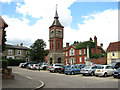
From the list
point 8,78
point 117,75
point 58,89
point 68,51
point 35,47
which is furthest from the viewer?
point 68,51

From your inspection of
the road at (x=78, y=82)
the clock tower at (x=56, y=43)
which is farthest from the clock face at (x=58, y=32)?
the road at (x=78, y=82)

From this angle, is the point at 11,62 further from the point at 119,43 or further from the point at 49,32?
the point at 119,43

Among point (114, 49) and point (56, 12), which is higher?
point (56, 12)

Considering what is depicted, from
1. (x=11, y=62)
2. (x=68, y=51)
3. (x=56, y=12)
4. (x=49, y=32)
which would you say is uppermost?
(x=56, y=12)

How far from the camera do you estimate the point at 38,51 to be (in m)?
43.1

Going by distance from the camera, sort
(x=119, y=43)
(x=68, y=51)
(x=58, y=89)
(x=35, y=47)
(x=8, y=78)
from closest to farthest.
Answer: (x=58, y=89) → (x=8, y=78) → (x=119, y=43) → (x=35, y=47) → (x=68, y=51)

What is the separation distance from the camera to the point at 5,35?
21.2m

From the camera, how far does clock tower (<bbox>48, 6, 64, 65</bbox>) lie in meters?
43.6

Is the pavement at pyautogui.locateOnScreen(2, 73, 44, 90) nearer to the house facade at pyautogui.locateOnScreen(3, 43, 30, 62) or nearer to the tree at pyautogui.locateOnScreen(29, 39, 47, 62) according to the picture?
the tree at pyautogui.locateOnScreen(29, 39, 47, 62)

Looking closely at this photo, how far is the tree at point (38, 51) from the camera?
139 feet

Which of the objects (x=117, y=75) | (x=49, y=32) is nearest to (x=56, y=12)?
(x=49, y=32)

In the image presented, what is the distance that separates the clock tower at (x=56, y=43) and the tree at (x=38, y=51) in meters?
2.72

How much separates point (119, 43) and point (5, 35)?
104 ft

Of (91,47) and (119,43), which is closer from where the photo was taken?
(119,43)
